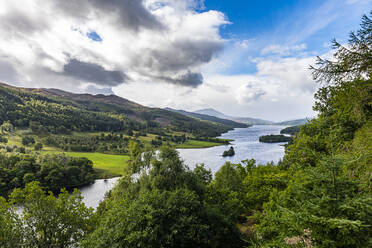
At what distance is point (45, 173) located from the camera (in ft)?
181

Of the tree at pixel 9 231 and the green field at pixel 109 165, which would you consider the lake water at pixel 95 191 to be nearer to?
the green field at pixel 109 165

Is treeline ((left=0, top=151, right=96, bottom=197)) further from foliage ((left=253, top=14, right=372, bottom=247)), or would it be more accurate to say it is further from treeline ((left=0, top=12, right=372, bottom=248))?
foliage ((left=253, top=14, right=372, bottom=247))

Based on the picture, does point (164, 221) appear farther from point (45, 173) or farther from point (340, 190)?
point (45, 173)

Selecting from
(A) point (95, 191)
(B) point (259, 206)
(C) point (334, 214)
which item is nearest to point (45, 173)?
(A) point (95, 191)

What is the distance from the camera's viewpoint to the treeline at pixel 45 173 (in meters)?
49.3

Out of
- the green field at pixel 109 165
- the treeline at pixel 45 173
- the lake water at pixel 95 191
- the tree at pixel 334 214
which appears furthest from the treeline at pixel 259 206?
the green field at pixel 109 165

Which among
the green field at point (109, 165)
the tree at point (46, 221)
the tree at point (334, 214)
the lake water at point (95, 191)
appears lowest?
the lake water at point (95, 191)

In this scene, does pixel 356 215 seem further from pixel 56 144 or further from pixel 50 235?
pixel 56 144

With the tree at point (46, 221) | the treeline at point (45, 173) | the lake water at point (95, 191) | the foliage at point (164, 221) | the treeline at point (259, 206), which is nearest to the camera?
the treeline at point (259, 206)

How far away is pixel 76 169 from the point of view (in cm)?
5903

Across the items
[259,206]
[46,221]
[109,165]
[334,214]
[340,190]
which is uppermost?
[340,190]

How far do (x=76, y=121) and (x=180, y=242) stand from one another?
7040 inches

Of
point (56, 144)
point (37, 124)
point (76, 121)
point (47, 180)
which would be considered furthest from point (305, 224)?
point (76, 121)

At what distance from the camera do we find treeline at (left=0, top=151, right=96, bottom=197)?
162 feet
